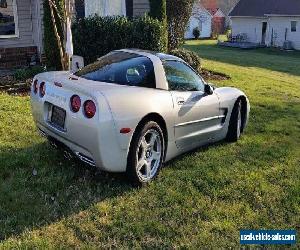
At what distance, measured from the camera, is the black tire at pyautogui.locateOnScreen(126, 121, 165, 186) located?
15.0ft

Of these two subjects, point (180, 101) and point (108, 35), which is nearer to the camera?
point (180, 101)

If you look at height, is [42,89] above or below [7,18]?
below

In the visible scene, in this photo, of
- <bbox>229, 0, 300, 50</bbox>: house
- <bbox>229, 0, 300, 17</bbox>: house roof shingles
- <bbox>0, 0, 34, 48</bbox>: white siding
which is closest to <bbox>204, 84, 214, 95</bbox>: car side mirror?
<bbox>0, 0, 34, 48</bbox>: white siding

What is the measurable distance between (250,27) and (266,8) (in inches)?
96.7

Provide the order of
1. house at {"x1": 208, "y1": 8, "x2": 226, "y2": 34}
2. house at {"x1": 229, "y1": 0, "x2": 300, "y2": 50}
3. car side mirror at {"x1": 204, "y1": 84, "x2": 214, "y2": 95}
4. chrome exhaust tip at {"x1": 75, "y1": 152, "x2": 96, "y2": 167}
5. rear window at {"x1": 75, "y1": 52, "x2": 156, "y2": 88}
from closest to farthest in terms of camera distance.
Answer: chrome exhaust tip at {"x1": 75, "y1": 152, "x2": 96, "y2": 167}
rear window at {"x1": 75, "y1": 52, "x2": 156, "y2": 88}
car side mirror at {"x1": 204, "y1": 84, "x2": 214, "y2": 95}
house at {"x1": 229, "y1": 0, "x2": 300, "y2": 50}
house at {"x1": 208, "y1": 8, "x2": 226, "y2": 34}

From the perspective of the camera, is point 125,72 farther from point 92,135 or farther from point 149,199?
point 149,199

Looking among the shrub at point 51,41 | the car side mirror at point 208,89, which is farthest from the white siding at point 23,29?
the car side mirror at point 208,89

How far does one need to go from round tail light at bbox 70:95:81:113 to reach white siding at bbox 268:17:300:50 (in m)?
38.2

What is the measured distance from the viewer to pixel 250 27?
145ft

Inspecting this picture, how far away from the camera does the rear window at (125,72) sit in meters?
4.97

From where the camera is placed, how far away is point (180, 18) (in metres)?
15.9

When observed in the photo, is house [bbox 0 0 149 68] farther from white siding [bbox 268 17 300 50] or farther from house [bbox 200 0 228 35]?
house [bbox 200 0 228 35]

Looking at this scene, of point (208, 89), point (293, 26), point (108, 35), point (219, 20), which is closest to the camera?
point (208, 89)

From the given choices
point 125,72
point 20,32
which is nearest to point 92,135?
point 125,72
